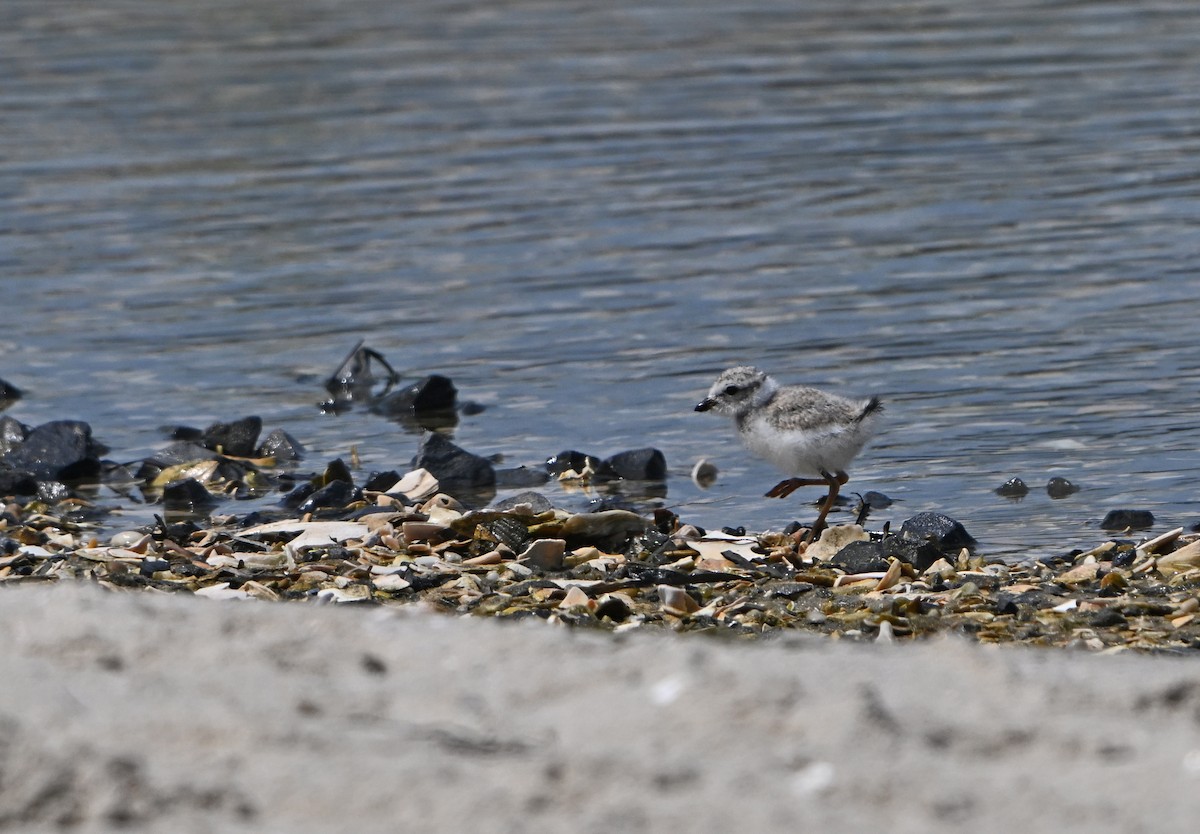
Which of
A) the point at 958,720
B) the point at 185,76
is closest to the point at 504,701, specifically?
the point at 958,720

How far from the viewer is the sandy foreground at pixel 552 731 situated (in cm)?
396

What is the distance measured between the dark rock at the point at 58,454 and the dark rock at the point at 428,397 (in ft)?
7.44

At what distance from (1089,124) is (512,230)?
7683 millimetres

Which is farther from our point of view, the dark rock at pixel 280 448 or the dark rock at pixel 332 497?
the dark rock at pixel 280 448

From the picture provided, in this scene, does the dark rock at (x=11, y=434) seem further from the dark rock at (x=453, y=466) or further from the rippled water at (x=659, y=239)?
the dark rock at (x=453, y=466)

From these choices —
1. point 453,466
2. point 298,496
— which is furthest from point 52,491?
point 453,466

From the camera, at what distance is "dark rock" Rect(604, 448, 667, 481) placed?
11602 mm

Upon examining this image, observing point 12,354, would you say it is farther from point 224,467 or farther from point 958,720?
point 958,720

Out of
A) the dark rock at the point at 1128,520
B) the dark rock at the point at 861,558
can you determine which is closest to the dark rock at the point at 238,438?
the dark rock at the point at 861,558

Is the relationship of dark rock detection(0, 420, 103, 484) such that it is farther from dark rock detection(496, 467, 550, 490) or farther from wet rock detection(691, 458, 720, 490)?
wet rock detection(691, 458, 720, 490)

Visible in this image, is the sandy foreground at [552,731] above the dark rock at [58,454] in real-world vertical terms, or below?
above

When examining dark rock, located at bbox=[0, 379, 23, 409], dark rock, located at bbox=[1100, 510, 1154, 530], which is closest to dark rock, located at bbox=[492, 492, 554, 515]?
dark rock, located at bbox=[1100, 510, 1154, 530]

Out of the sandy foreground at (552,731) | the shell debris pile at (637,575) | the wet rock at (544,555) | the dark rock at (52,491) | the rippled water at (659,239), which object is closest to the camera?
the sandy foreground at (552,731)

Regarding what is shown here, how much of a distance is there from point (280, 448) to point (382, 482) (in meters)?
1.58
